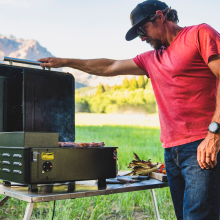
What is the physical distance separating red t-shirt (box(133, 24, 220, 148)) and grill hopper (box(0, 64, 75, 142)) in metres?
0.78

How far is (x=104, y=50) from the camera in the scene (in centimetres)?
624

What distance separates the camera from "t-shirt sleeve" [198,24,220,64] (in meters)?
1.22

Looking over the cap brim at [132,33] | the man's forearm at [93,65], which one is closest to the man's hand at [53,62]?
the man's forearm at [93,65]

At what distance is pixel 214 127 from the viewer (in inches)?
46.9

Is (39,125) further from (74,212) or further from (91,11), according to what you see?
(91,11)

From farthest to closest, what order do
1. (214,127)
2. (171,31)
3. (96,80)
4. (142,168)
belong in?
(96,80) → (142,168) → (171,31) → (214,127)

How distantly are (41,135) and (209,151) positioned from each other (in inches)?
28.7

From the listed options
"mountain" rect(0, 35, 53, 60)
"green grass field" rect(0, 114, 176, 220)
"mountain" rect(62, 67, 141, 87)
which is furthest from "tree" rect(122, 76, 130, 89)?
"mountain" rect(0, 35, 53, 60)

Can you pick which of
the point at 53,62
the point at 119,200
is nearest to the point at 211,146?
the point at 53,62

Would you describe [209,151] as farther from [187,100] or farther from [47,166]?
[47,166]

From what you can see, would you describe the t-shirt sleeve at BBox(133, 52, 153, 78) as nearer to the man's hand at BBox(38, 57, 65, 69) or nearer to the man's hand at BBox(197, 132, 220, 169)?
the man's hand at BBox(38, 57, 65, 69)

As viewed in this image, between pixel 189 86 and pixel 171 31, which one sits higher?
pixel 171 31

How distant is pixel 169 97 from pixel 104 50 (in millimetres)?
5024

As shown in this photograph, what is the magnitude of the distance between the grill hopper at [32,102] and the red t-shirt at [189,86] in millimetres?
782
